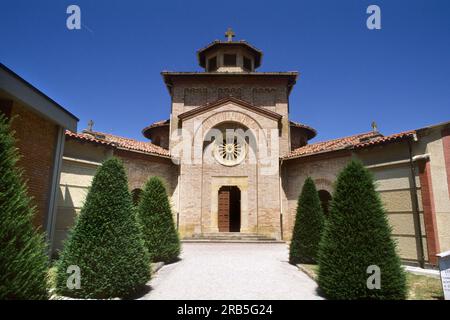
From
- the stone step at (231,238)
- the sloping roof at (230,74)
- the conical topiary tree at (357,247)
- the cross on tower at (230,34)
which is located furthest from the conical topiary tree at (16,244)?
the cross on tower at (230,34)

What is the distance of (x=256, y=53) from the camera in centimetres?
2209

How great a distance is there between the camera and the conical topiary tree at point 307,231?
395 inches

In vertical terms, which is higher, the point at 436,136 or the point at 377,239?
the point at 436,136

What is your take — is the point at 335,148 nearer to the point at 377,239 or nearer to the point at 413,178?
the point at 413,178

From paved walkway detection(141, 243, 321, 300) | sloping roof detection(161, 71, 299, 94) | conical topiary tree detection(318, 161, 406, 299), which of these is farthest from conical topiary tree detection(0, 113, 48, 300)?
sloping roof detection(161, 71, 299, 94)

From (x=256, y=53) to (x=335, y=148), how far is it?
11440 millimetres

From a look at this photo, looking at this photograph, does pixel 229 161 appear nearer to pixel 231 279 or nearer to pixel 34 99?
pixel 231 279

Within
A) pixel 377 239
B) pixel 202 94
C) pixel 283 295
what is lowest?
pixel 283 295

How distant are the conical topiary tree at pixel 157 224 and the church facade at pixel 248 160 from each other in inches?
111

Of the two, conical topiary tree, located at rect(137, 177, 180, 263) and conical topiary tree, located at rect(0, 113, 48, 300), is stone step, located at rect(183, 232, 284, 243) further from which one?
conical topiary tree, located at rect(0, 113, 48, 300)

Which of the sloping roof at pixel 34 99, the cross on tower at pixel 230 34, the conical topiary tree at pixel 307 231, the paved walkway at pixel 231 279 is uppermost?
the cross on tower at pixel 230 34

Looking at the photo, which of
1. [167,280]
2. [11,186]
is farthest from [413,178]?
[11,186]

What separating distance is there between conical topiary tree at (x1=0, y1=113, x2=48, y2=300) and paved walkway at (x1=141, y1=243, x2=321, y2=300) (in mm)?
2353

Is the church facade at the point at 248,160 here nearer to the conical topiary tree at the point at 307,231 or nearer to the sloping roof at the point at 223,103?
the sloping roof at the point at 223,103
